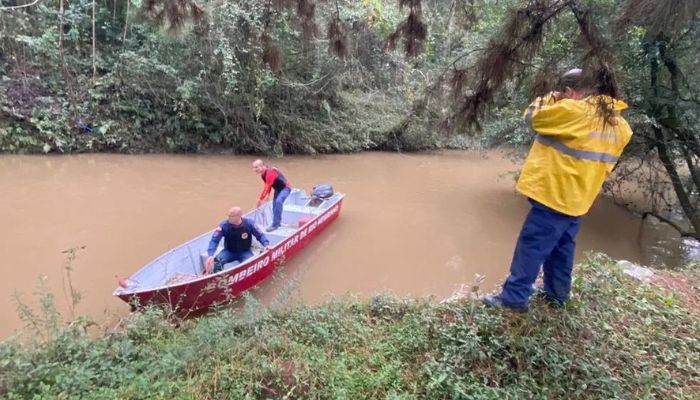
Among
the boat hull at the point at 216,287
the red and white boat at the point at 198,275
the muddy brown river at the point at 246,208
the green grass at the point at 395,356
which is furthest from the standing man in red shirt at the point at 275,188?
the green grass at the point at 395,356

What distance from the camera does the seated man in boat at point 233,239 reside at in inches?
227

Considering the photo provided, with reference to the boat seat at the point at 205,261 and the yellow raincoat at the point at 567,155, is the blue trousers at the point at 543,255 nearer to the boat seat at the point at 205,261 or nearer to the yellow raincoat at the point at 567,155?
the yellow raincoat at the point at 567,155

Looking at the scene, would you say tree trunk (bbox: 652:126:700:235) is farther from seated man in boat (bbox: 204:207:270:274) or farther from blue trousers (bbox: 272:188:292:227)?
seated man in boat (bbox: 204:207:270:274)

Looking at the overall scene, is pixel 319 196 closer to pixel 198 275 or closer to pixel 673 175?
pixel 198 275

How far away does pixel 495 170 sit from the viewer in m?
15.2

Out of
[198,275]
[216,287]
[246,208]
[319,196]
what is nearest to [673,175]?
[319,196]

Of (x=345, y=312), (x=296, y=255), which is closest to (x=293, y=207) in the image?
(x=296, y=255)

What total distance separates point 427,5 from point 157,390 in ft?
9.54

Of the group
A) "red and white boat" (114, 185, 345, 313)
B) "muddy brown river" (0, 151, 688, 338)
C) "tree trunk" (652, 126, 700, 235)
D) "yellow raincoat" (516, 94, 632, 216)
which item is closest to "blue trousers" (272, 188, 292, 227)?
"red and white boat" (114, 185, 345, 313)

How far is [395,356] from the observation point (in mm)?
3061

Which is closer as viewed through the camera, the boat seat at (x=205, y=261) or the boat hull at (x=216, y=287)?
the boat hull at (x=216, y=287)

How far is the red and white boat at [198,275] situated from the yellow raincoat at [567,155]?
2.88 metres

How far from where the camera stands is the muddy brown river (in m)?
6.38

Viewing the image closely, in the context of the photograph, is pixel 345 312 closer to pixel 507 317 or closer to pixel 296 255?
pixel 507 317
